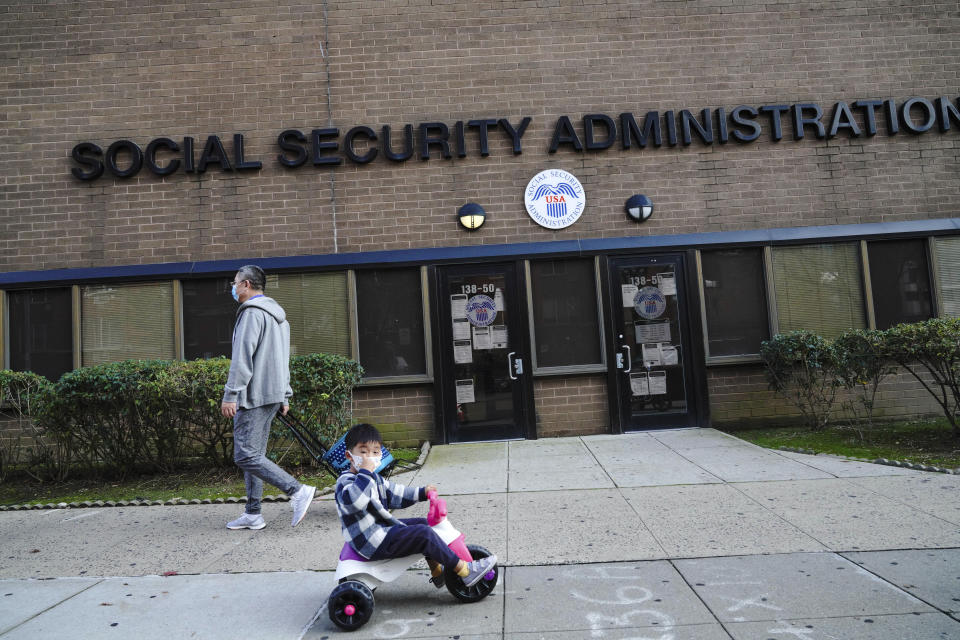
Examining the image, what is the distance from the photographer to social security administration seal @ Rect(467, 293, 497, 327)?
827cm

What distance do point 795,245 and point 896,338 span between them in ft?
7.19

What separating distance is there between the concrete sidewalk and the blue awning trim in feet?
10.6

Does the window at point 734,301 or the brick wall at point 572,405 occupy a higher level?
the window at point 734,301

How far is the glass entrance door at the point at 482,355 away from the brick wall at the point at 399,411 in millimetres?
270

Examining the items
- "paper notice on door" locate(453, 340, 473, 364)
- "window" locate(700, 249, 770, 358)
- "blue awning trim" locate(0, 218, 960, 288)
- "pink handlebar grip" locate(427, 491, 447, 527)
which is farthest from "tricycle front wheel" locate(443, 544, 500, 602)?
"window" locate(700, 249, 770, 358)

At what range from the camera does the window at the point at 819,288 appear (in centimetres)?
836

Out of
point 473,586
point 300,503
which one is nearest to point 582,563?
point 473,586

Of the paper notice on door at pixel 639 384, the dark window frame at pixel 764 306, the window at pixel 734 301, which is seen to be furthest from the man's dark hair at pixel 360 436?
the window at pixel 734 301

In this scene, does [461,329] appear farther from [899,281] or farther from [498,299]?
[899,281]

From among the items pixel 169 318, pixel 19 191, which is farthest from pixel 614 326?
pixel 19 191

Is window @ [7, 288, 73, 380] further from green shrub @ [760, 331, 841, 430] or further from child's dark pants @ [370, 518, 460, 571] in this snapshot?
green shrub @ [760, 331, 841, 430]

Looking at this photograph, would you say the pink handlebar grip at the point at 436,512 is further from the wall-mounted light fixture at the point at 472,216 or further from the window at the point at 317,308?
the wall-mounted light fixture at the point at 472,216

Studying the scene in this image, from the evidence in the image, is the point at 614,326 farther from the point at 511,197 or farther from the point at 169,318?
the point at 169,318

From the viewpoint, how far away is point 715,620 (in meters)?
2.94
